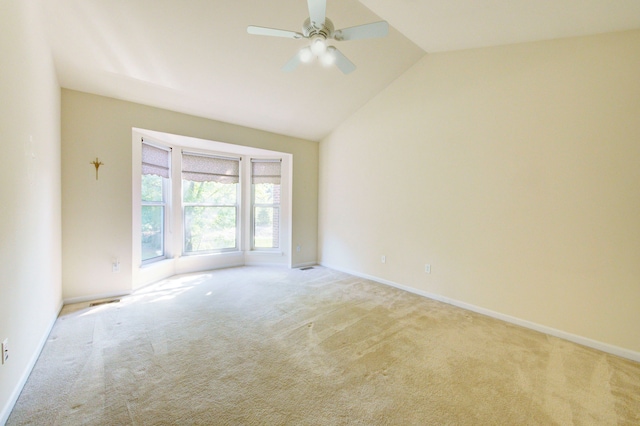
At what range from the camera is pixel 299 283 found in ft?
13.7

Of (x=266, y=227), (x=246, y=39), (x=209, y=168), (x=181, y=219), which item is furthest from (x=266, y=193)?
(x=246, y=39)

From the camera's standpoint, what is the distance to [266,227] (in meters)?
5.48

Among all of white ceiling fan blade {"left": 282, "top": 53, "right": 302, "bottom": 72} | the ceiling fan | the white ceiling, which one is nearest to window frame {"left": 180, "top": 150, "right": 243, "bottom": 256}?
the white ceiling

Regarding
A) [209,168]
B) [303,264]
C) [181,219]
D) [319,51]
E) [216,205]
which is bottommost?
[303,264]

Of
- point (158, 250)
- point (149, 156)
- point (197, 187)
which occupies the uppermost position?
point (149, 156)

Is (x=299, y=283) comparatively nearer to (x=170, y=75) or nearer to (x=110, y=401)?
(x=110, y=401)

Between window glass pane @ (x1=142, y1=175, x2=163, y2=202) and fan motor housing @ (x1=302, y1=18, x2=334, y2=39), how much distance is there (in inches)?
131

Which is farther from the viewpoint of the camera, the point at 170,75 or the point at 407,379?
the point at 170,75

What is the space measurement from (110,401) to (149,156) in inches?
132

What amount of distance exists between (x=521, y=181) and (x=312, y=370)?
2802 mm

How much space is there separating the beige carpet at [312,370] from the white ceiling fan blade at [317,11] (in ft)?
8.53

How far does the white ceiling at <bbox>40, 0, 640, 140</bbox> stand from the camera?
2287mm

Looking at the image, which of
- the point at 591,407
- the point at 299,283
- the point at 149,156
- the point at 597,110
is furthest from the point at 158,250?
the point at 597,110

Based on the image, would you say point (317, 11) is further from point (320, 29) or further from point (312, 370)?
point (312, 370)
